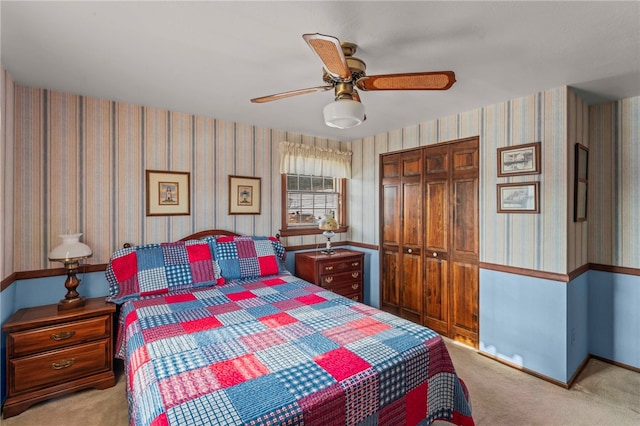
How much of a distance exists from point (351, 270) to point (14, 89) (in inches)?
146

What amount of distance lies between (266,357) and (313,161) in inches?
122

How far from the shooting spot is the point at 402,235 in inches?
155

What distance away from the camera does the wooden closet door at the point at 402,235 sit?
3.77m

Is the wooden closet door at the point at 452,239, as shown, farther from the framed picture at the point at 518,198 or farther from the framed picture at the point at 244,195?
the framed picture at the point at 244,195

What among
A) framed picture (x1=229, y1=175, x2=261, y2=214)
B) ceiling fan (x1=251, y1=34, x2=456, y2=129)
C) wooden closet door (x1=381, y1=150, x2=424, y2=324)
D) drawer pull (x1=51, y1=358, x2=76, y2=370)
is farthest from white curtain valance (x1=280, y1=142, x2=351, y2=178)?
drawer pull (x1=51, y1=358, x2=76, y2=370)

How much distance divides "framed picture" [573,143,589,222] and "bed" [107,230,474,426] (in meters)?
1.92

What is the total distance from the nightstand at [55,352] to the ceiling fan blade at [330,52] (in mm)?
2503

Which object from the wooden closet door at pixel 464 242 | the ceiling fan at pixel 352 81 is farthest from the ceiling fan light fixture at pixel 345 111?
the wooden closet door at pixel 464 242

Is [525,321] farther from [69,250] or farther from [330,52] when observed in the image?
[69,250]

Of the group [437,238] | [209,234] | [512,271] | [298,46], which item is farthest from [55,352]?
[512,271]

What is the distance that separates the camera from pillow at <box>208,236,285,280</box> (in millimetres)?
3092

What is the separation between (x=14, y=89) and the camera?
2504 millimetres

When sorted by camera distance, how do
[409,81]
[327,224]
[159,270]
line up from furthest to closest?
[327,224], [159,270], [409,81]

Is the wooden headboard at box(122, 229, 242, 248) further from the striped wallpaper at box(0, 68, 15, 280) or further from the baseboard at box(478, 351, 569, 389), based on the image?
the baseboard at box(478, 351, 569, 389)
